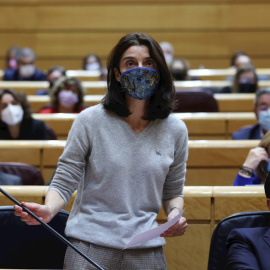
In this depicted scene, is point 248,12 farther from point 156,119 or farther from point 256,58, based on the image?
point 156,119

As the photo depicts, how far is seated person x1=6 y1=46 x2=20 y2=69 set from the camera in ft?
18.0

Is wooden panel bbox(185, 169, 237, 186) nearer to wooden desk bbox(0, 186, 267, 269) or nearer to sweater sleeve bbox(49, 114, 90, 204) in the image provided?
wooden desk bbox(0, 186, 267, 269)

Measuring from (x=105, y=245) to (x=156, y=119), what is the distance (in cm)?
26

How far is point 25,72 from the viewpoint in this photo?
501 centimetres

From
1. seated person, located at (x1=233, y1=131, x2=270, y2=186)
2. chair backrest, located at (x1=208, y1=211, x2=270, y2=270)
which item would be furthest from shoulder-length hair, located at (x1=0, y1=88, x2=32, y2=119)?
chair backrest, located at (x1=208, y1=211, x2=270, y2=270)

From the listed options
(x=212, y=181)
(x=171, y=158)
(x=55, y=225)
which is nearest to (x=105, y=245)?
(x=171, y=158)

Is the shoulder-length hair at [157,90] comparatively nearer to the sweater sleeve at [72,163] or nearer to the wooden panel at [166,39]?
the sweater sleeve at [72,163]

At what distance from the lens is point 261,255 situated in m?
1.26

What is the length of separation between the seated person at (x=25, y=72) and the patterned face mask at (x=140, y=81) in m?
3.92

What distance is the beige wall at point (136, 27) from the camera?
19.7 feet

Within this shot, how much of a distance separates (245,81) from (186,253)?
8.35 ft

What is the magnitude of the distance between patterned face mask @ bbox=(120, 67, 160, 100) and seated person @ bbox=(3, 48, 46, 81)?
3922 mm

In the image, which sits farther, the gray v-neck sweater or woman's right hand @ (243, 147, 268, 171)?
woman's right hand @ (243, 147, 268, 171)

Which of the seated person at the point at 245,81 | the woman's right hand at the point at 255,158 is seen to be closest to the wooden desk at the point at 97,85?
the seated person at the point at 245,81
